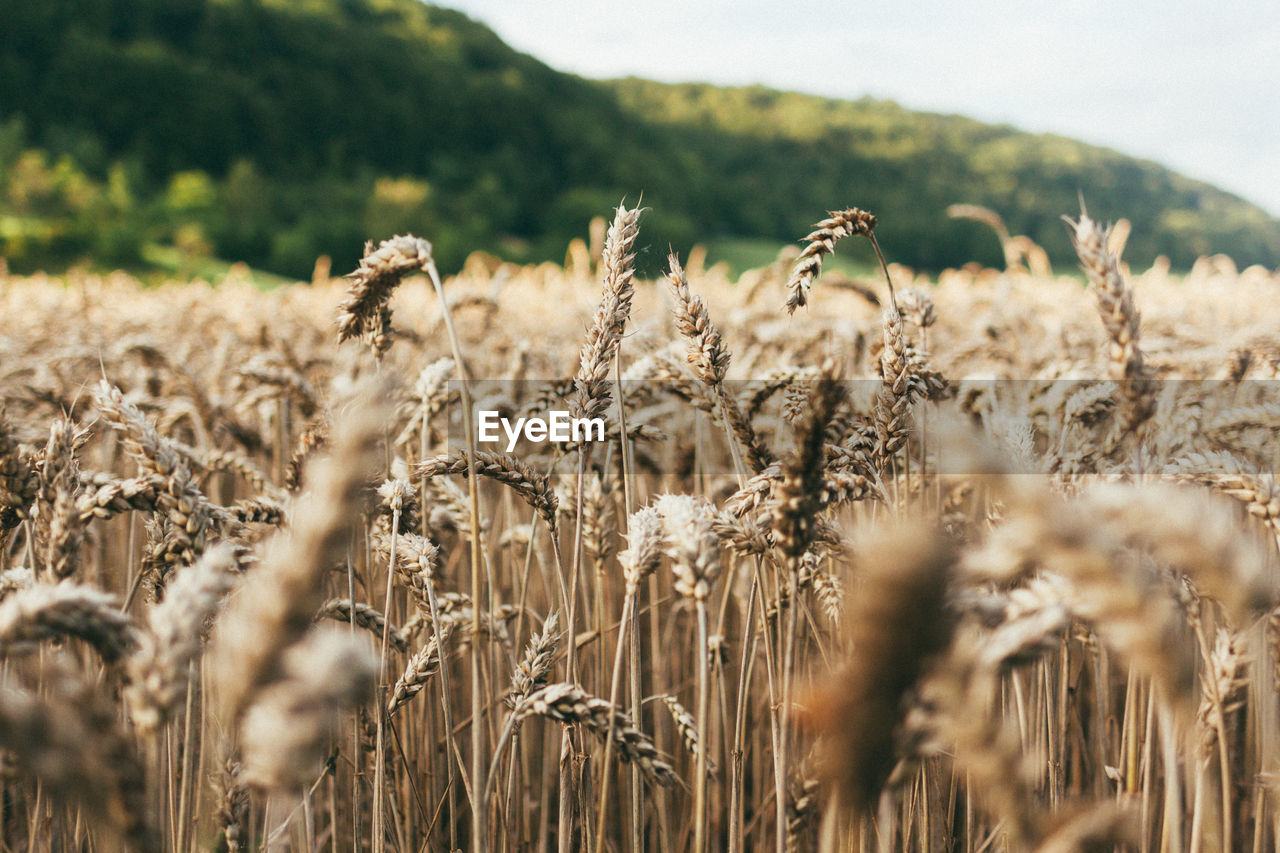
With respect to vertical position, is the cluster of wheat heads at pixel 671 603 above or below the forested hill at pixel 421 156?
below

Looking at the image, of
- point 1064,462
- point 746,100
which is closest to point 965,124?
point 746,100

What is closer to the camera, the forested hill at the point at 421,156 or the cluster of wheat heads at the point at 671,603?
the cluster of wheat heads at the point at 671,603

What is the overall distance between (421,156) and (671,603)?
62763 millimetres

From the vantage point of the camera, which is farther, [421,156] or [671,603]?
[421,156]

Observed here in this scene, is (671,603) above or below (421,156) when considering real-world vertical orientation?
below

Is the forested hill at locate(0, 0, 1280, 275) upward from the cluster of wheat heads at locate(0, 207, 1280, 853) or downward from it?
upward

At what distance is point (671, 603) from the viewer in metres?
2.87

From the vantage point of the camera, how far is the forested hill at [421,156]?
37969 mm

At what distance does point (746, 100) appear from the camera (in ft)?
273

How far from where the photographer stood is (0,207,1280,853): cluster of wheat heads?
2.06ft

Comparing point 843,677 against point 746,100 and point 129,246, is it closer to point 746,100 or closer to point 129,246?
point 129,246

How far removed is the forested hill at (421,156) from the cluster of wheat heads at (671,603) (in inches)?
1171

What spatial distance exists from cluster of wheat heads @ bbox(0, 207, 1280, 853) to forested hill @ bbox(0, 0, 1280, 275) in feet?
97.6

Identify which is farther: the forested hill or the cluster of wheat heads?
the forested hill
